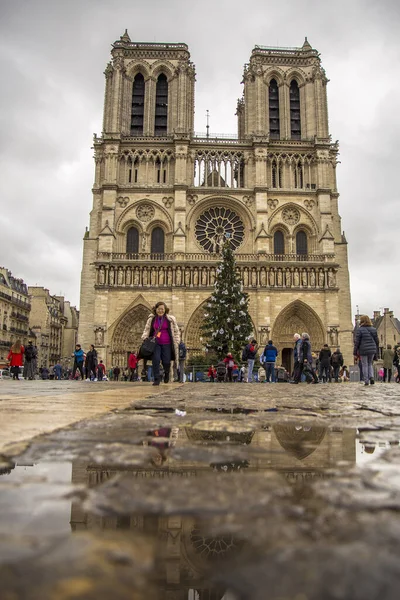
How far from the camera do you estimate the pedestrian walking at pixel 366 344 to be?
8188 mm

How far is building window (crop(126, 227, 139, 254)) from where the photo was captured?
24766mm

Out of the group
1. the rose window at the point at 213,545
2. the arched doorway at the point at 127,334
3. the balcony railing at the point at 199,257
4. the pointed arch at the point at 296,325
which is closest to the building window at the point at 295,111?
the balcony railing at the point at 199,257

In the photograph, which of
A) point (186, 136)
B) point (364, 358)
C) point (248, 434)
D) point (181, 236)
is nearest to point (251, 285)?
point (181, 236)

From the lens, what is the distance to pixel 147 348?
6.32m

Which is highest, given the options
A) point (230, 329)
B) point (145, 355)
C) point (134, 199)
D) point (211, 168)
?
point (211, 168)

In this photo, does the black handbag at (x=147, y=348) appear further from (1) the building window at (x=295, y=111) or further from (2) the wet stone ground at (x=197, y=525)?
(1) the building window at (x=295, y=111)

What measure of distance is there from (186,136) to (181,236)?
574 cm

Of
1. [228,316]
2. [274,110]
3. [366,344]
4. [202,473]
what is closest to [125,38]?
[274,110]

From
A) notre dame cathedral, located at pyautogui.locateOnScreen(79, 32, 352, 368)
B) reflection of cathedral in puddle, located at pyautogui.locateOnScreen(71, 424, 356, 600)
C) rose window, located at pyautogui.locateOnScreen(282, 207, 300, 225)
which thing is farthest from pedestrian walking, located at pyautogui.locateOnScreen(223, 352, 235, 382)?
rose window, located at pyautogui.locateOnScreen(282, 207, 300, 225)

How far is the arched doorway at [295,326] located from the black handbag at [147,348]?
17.0 m

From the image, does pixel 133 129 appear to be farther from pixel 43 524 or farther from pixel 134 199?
pixel 43 524

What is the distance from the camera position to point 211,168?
84.3 feet

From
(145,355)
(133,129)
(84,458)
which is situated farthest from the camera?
(133,129)

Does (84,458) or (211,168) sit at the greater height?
(211,168)
